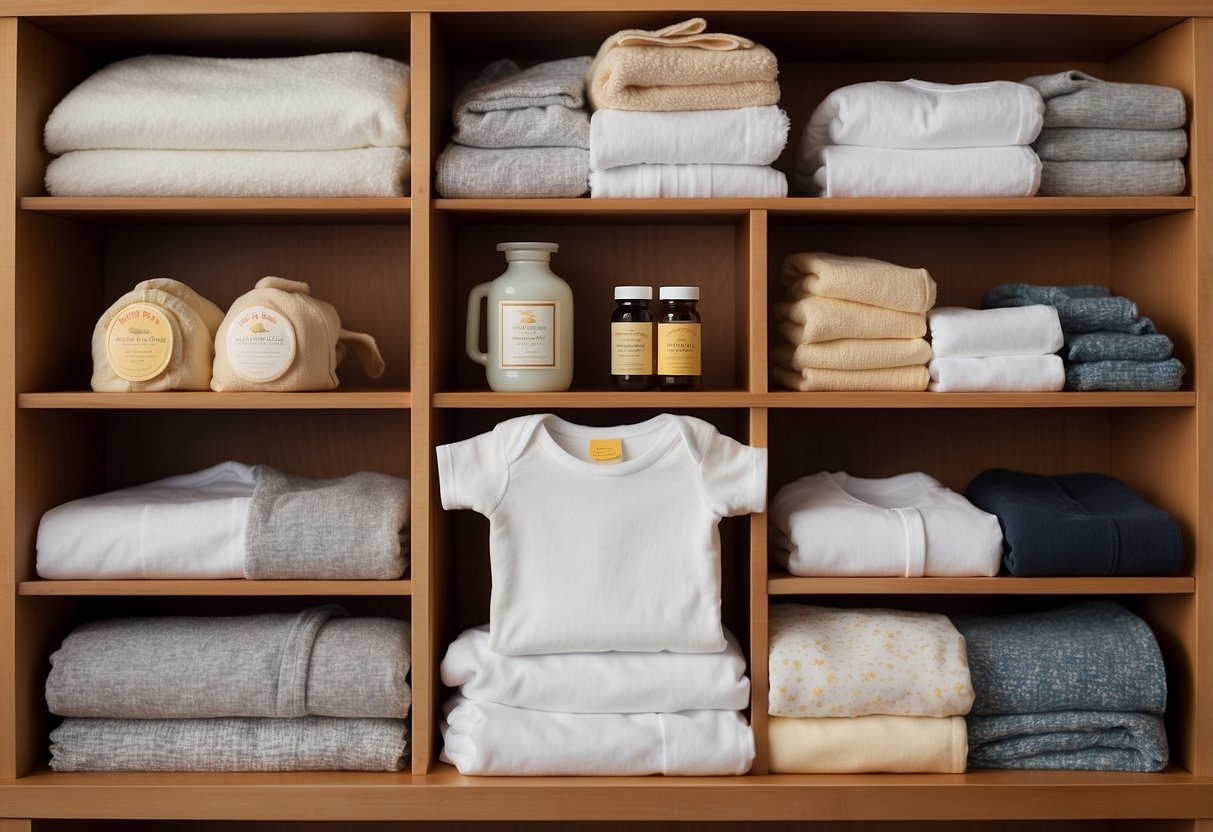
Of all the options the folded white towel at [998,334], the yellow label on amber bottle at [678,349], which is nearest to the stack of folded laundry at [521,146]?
the yellow label on amber bottle at [678,349]

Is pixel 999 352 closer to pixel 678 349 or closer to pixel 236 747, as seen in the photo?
pixel 678 349

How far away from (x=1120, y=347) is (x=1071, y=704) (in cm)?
59

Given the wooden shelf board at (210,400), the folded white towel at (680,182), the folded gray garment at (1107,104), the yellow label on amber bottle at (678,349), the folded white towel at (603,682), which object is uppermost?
the folded gray garment at (1107,104)

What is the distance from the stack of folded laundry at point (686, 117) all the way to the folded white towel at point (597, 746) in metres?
0.86

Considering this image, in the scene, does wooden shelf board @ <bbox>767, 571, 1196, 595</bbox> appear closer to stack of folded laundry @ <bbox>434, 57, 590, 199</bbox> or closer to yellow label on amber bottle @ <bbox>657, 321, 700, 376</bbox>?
yellow label on amber bottle @ <bbox>657, 321, 700, 376</bbox>

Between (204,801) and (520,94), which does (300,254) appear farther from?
(204,801)

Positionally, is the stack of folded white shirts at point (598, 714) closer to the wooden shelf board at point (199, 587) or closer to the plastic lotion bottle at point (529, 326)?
the wooden shelf board at point (199, 587)

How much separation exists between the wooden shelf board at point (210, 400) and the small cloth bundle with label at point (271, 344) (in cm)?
2

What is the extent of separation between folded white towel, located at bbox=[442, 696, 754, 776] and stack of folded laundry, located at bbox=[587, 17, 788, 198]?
86 cm

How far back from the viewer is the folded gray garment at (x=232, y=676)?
5.58 feet

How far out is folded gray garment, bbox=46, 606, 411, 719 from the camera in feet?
5.58

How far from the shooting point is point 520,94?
176cm

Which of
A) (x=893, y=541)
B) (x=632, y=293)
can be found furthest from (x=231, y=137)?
(x=893, y=541)

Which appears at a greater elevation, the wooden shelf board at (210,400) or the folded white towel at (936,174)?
the folded white towel at (936,174)
